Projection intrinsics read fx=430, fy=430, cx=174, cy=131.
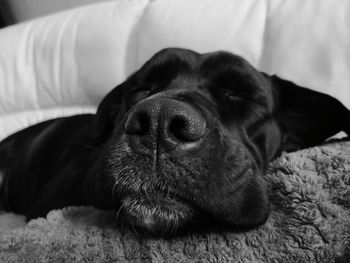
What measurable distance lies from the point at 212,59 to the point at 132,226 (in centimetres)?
60


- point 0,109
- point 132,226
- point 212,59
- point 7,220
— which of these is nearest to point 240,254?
point 132,226

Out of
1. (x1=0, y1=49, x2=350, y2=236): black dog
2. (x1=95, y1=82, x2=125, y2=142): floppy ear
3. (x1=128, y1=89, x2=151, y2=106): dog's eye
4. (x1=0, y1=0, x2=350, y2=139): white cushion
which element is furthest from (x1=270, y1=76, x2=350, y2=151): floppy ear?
(x1=95, y1=82, x2=125, y2=142): floppy ear

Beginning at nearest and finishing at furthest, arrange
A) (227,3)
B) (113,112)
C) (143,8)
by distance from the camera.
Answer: (113,112) < (227,3) < (143,8)

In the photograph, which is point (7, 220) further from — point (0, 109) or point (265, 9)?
point (265, 9)

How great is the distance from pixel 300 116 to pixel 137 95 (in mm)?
511

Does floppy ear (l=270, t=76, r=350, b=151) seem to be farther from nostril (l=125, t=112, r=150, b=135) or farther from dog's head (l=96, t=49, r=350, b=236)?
nostril (l=125, t=112, r=150, b=135)

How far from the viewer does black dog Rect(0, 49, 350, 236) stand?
771 millimetres

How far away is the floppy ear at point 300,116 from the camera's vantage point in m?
1.29

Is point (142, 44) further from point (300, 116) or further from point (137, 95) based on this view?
point (300, 116)

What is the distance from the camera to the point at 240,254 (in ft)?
2.43

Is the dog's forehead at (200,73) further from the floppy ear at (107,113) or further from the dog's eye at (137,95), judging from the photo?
the floppy ear at (107,113)

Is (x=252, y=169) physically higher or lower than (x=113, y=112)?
higher

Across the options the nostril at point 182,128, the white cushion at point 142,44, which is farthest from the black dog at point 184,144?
the white cushion at point 142,44

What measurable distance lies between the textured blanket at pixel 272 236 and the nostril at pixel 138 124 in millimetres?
195
